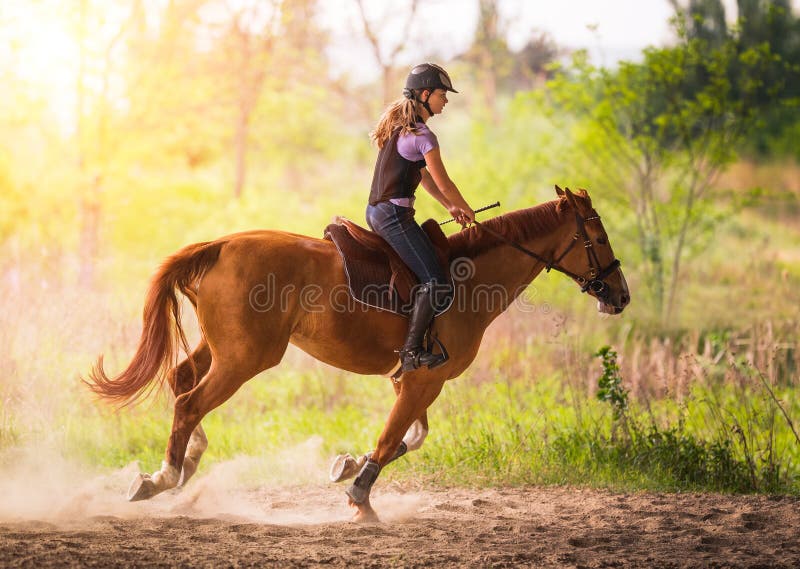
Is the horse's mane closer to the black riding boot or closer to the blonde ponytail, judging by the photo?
the black riding boot

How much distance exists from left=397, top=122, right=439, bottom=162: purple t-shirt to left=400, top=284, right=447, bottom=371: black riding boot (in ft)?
2.86

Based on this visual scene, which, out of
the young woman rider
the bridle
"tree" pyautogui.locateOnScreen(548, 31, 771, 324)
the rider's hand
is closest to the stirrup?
the young woman rider

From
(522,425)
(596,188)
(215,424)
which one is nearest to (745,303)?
(596,188)

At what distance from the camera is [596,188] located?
14117 mm

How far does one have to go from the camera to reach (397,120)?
5.85 meters

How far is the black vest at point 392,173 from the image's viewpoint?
5.85 m

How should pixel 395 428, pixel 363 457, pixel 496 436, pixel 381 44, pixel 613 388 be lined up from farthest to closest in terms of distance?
pixel 381 44
pixel 496 436
pixel 613 388
pixel 363 457
pixel 395 428

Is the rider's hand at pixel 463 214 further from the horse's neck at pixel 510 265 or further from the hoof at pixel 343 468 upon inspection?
the hoof at pixel 343 468

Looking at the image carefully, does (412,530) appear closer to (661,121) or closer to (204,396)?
(204,396)

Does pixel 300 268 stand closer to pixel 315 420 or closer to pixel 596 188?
pixel 315 420

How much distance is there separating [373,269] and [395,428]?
111 centimetres

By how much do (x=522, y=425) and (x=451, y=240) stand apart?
9.63ft

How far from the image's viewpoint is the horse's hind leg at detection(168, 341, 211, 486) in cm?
588

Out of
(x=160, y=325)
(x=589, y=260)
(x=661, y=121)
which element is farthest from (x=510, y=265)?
(x=661, y=121)
